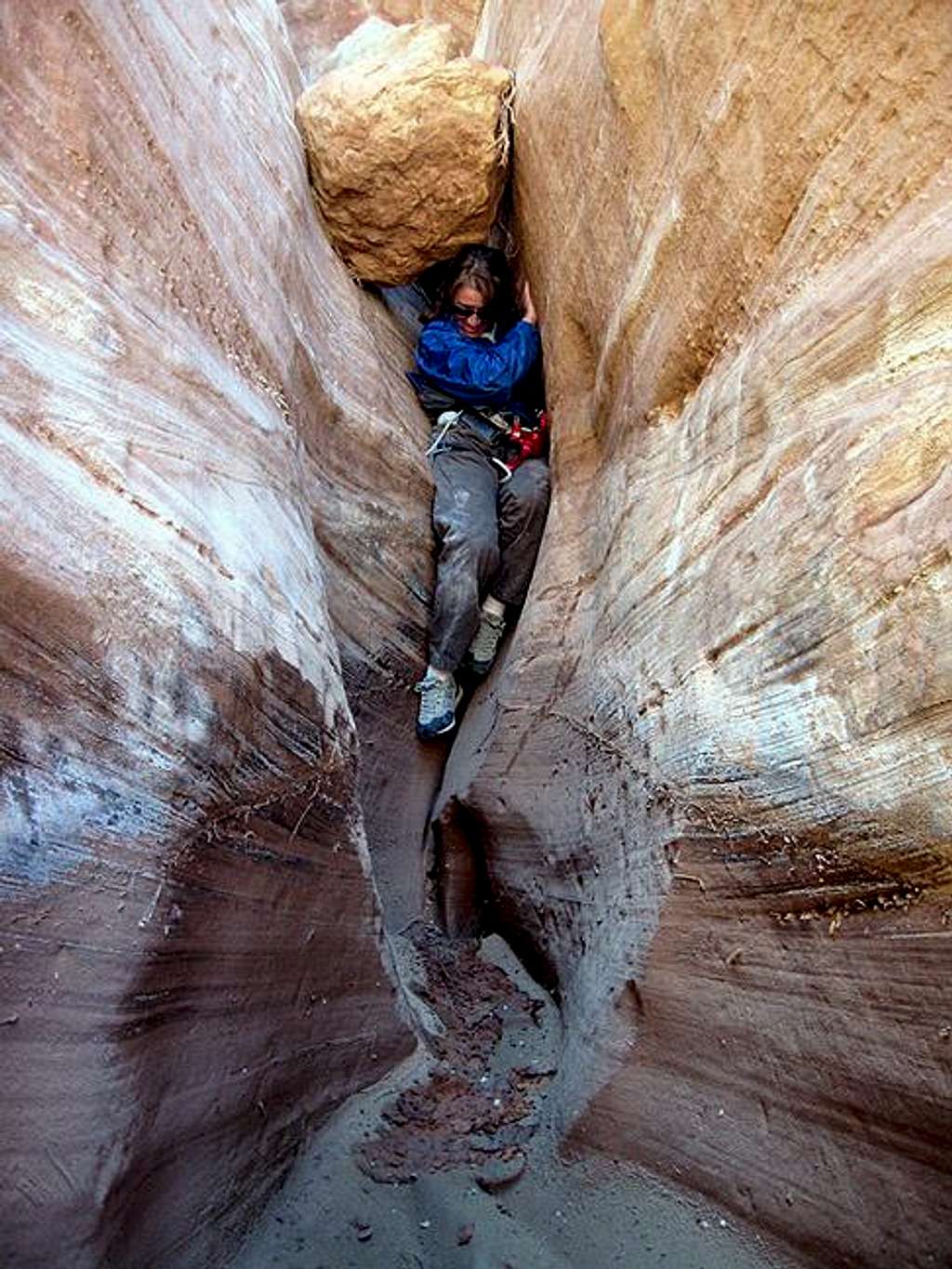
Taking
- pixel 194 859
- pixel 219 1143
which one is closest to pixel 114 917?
pixel 194 859

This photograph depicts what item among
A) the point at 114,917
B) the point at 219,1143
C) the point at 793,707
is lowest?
the point at 219,1143

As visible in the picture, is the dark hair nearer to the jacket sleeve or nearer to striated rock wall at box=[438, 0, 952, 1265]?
the jacket sleeve

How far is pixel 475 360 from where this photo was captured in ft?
14.3

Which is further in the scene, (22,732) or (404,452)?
(404,452)

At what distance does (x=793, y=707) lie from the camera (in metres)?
2.29

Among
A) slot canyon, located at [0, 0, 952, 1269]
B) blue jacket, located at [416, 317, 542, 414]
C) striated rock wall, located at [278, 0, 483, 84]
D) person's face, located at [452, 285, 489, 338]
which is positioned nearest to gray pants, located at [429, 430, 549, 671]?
blue jacket, located at [416, 317, 542, 414]

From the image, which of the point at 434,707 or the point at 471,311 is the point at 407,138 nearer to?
the point at 471,311

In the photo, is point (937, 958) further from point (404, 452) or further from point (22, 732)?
point (404, 452)

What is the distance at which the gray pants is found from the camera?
412cm

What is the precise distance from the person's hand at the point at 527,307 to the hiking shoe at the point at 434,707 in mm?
1422

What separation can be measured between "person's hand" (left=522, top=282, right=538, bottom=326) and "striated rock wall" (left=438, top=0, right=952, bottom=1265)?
56 cm

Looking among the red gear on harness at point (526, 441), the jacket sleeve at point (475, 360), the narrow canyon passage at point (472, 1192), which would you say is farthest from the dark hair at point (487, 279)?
the narrow canyon passage at point (472, 1192)

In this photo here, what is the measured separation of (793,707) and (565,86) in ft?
8.09

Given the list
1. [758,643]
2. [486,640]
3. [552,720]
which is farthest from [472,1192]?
[486,640]
